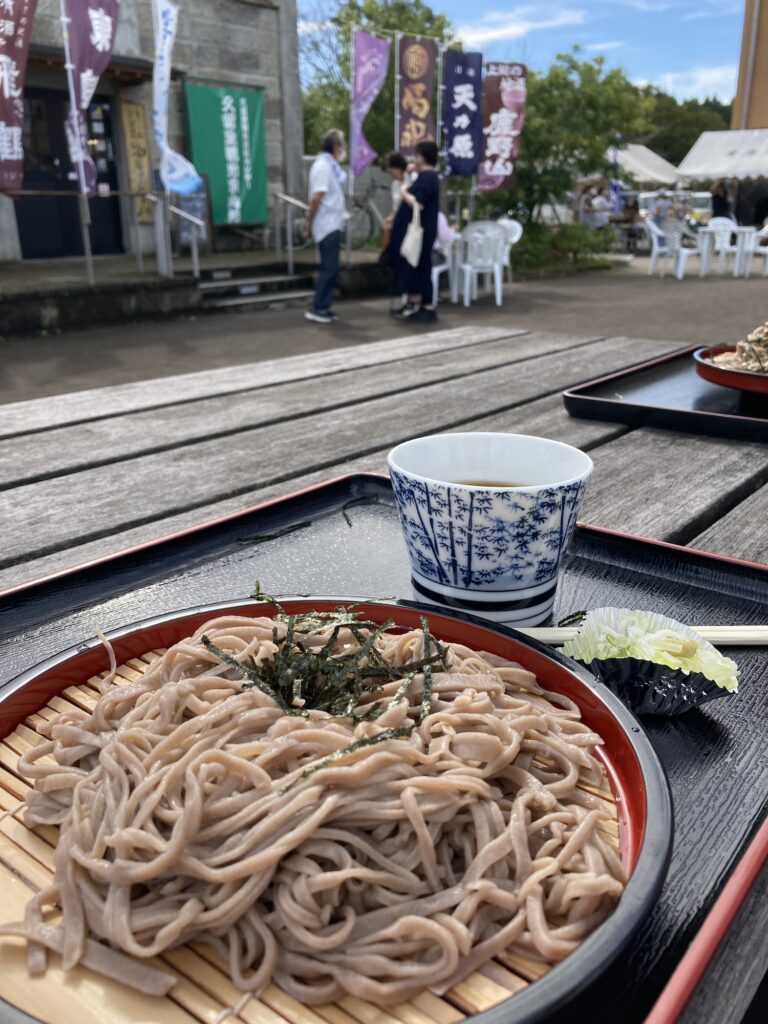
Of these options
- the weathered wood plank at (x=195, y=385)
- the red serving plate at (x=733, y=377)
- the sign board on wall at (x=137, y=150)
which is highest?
the sign board on wall at (x=137, y=150)

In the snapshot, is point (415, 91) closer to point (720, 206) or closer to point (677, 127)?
point (720, 206)

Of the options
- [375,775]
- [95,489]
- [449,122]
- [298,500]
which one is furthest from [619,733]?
[449,122]

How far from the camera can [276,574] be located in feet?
3.73

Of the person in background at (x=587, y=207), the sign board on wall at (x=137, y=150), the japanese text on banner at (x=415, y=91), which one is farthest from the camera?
the person in background at (x=587, y=207)

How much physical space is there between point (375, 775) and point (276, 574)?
21.5 inches

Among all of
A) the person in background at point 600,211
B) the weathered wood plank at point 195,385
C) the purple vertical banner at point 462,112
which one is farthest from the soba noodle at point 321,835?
the person in background at point 600,211

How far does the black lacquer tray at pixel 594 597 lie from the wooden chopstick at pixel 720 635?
0.01 m

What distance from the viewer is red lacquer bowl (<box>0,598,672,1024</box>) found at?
48 centimetres

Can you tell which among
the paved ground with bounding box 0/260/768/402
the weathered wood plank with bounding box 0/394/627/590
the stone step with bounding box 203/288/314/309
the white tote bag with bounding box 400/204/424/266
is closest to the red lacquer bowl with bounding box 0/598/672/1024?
the weathered wood plank with bounding box 0/394/627/590

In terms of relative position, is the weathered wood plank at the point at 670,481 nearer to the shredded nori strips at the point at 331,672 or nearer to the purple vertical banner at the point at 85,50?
the shredded nori strips at the point at 331,672

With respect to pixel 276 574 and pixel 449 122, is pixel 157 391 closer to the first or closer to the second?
pixel 276 574

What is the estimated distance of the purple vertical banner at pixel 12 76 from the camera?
25.6 feet

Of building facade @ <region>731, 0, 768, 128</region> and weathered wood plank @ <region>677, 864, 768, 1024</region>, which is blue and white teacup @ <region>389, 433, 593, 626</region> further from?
building facade @ <region>731, 0, 768, 128</region>

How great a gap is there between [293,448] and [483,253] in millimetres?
10159
